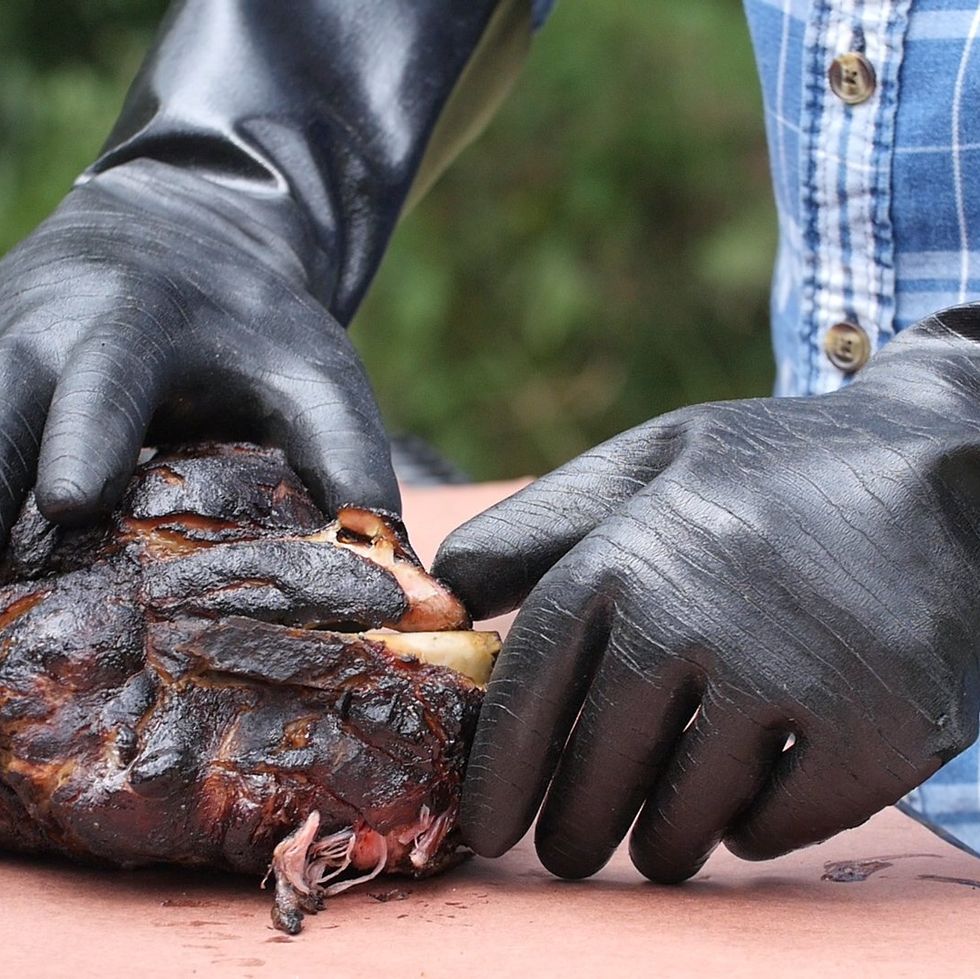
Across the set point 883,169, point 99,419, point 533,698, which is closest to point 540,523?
point 533,698

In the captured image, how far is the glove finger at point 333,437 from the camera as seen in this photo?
1.64 meters

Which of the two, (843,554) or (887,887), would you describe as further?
(887,887)

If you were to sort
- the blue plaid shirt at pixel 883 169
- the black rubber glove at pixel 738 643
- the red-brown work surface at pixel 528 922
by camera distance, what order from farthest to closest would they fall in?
the blue plaid shirt at pixel 883 169
the black rubber glove at pixel 738 643
the red-brown work surface at pixel 528 922

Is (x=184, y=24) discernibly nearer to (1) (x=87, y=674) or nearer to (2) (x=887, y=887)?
(1) (x=87, y=674)

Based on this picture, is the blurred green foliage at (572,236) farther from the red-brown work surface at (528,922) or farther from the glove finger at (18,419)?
the red-brown work surface at (528,922)

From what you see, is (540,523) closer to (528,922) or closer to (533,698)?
(533,698)

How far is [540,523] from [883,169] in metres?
0.76

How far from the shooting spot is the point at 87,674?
142cm

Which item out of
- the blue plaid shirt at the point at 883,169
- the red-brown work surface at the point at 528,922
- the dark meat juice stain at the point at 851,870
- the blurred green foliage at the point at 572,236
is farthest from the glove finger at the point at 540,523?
the blurred green foliage at the point at 572,236

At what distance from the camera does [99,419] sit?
150 centimetres

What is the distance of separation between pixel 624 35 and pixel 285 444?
459 cm

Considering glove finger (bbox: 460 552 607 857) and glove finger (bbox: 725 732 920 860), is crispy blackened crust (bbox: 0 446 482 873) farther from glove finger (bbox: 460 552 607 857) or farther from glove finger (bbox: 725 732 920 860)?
glove finger (bbox: 725 732 920 860)

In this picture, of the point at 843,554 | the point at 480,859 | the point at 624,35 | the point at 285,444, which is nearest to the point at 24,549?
the point at 285,444

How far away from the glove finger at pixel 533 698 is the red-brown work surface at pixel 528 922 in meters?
0.09
